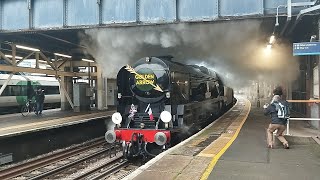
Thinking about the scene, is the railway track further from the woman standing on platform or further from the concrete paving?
the woman standing on platform

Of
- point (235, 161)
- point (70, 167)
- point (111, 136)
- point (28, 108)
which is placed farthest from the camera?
point (28, 108)

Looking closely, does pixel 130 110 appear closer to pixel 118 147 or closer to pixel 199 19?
pixel 118 147

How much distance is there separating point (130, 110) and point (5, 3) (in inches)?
307

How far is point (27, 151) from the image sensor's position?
1108cm

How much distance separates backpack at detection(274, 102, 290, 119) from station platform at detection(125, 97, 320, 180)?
0.75 meters

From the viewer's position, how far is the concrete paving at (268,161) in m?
5.42

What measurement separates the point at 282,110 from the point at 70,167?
230 inches

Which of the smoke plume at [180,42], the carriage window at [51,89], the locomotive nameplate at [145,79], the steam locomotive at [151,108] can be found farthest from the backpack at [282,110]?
the carriage window at [51,89]

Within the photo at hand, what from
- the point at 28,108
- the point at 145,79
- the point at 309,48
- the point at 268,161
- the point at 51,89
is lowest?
the point at 268,161

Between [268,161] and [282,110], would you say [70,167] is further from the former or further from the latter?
[282,110]

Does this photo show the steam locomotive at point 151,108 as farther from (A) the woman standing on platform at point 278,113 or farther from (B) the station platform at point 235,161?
(A) the woman standing on platform at point 278,113

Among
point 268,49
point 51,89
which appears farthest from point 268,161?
point 51,89

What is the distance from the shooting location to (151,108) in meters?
9.35

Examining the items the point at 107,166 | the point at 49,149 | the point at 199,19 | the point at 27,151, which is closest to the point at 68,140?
the point at 49,149
